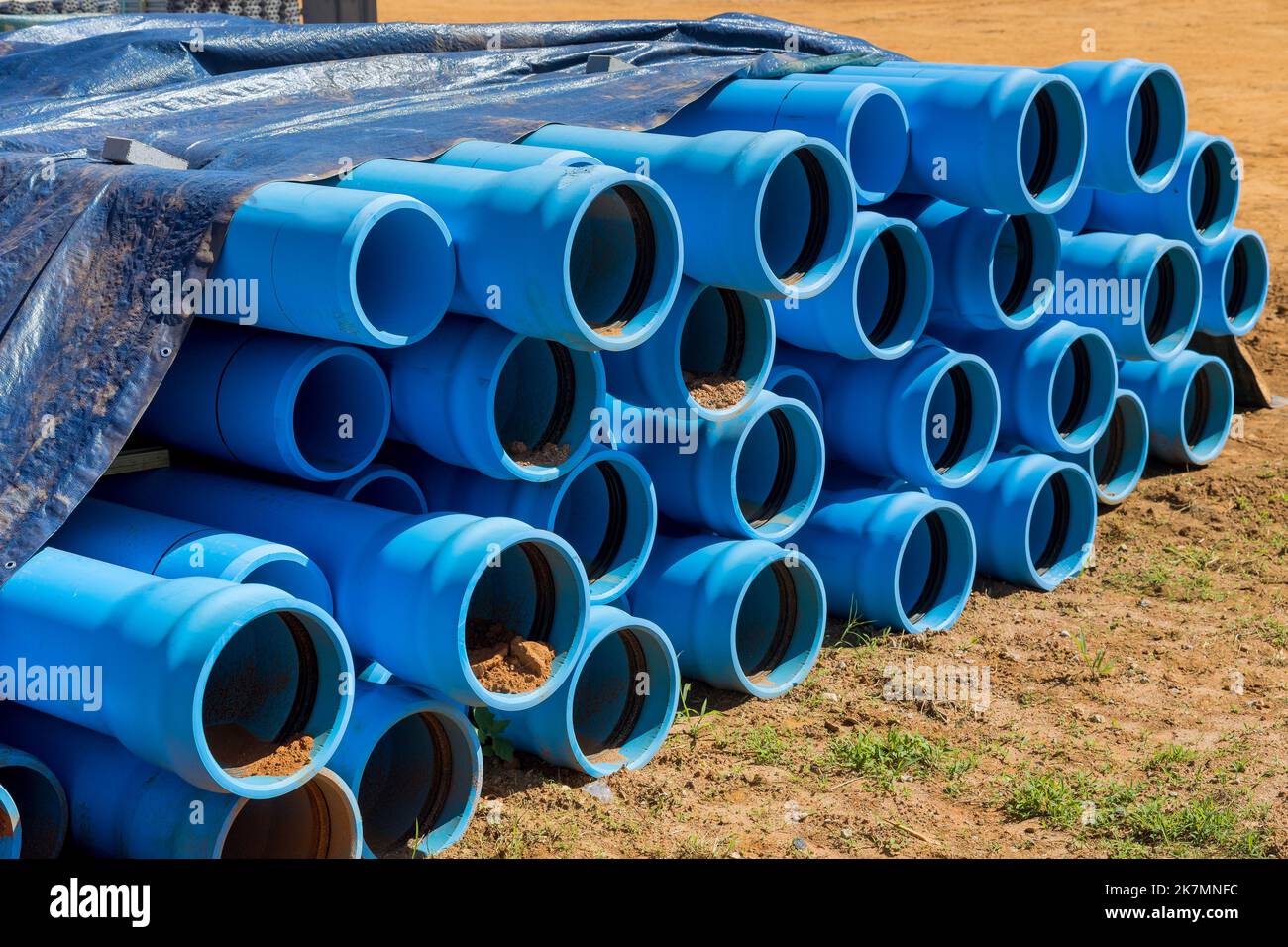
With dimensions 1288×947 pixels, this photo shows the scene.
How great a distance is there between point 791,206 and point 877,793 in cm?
193

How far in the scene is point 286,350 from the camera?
393 centimetres

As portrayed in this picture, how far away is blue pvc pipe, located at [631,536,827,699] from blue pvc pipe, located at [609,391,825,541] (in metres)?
0.12

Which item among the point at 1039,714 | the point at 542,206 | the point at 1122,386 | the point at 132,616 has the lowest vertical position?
the point at 1039,714

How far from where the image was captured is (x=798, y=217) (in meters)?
4.78

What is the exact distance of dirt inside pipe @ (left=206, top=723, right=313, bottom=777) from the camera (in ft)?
11.0

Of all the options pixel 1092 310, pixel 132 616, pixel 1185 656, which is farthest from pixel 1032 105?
pixel 132 616

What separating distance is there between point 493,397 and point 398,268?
0.45 meters

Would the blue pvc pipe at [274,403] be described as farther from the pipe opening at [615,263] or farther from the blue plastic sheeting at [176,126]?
the pipe opening at [615,263]

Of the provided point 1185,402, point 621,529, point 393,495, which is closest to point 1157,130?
point 1185,402

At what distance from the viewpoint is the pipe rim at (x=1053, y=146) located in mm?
5441

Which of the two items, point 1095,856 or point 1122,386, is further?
point 1122,386

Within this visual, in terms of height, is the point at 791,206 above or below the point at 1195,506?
above

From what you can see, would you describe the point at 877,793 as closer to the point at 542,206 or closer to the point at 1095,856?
the point at 1095,856

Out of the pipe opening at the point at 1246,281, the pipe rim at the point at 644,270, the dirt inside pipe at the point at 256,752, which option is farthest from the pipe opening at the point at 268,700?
the pipe opening at the point at 1246,281
